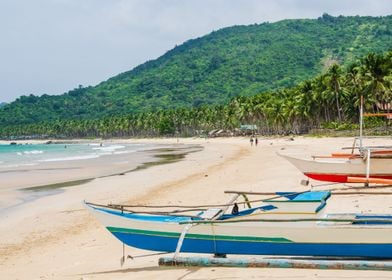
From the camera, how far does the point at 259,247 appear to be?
7.60m

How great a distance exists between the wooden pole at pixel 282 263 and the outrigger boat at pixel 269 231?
327 millimetres

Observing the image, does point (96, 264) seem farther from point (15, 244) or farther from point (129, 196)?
point (129, 196)

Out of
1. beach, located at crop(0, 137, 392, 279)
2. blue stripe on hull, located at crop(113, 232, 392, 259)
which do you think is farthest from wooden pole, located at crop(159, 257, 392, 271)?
blue stripe on hull, located at crop(113, 232, 392, 259)

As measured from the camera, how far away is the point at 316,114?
82.6 metres

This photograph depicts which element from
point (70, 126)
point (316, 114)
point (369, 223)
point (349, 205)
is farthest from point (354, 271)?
point (70, 126)

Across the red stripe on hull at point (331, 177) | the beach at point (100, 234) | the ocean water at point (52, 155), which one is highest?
the red stripe on hull at point (331, 177)

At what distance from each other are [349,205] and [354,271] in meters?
5.36

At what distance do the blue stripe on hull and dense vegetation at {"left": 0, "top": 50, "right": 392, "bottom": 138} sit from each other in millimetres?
57918

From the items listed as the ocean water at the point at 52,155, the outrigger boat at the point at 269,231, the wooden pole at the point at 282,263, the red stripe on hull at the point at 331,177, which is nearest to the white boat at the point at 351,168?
the red stripe on hull at the point at 331,177

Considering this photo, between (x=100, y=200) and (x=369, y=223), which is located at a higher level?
(x=369, y=223)

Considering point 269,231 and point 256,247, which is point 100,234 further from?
point 269,231

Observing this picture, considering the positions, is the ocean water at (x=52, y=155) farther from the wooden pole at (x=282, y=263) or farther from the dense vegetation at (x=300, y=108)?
the wooden pole at (x=282, y=263)

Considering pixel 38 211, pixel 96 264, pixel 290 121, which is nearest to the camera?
pixel 96 264

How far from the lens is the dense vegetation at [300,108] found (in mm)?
63875
